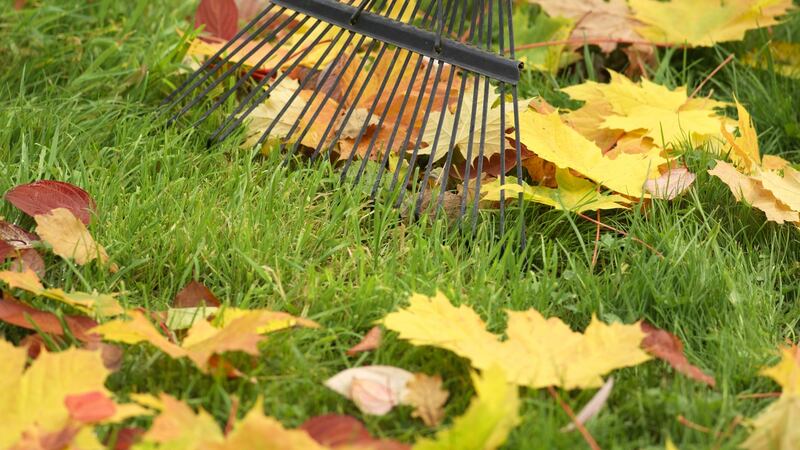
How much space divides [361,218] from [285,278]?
29 centimetres

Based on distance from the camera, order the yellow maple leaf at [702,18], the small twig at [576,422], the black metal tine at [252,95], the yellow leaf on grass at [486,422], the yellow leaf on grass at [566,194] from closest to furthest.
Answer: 1. the yellow leaf on grass at [486,422]
2. the small twig at [576,422]
3. the yellow leaf on grass at [566,194]
4. the black metal tine at [252,95]
5. the yellow maple leaf at [702,18]

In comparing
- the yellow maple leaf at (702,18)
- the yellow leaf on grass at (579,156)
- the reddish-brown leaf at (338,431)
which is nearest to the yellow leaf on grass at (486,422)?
the reddish-brown leaf at (338,431)

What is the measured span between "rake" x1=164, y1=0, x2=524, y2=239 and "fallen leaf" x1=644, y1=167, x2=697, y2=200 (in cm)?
32

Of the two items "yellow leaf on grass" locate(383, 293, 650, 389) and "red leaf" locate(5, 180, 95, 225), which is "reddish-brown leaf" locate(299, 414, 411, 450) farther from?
"red leaf" locate(5, 180, 95, 225)

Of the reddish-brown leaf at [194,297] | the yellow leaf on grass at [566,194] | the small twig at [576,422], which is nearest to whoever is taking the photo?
the small twig at [576,422]

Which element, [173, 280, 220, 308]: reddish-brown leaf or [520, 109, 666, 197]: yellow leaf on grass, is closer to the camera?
[173, 280, 220, 308]: reddish-brown leaf

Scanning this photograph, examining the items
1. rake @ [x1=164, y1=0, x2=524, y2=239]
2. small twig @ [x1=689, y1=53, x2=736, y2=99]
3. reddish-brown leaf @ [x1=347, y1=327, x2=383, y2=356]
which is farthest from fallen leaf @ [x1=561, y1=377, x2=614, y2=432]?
small twig @ [x1=689, y1=53, x2=736, y2=99]

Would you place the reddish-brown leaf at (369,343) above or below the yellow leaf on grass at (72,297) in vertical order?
below

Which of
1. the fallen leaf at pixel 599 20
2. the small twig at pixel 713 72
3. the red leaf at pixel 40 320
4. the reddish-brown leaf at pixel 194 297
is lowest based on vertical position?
the reddish-brown leaf at pixel 194 297

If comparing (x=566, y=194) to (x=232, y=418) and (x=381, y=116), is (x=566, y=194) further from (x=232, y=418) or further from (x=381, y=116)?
(x=232, y=418)

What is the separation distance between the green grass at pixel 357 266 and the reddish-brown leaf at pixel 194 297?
0.16ft

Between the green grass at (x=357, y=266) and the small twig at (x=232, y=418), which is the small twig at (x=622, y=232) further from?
the small twig at (x=232, y=418)

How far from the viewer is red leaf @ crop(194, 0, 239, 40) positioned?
2875 millimetres

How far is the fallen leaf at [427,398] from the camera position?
1.57m
